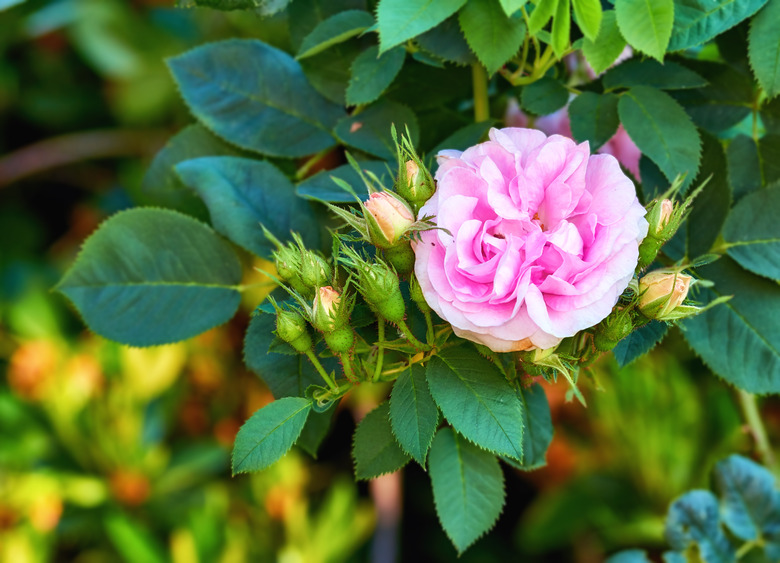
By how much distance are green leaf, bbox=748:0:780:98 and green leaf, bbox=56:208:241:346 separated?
0.38 m

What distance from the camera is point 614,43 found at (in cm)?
44

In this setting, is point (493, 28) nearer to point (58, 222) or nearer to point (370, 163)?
point (370, 163)

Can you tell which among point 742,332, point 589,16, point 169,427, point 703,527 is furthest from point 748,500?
point 169,427

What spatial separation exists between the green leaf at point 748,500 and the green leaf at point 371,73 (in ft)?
1.59

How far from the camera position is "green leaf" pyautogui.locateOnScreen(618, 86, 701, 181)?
1.44ft

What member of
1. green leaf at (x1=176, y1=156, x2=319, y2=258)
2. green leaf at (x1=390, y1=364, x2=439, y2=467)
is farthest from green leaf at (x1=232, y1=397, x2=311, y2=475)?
green leaf at (x1=176, y1=156, x2=319, y2=258)

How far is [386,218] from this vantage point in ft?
1.18

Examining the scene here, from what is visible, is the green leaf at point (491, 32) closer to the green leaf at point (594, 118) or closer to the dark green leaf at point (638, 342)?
the green leaf at point (594, 118)

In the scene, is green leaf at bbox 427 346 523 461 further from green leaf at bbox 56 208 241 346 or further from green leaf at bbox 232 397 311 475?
green leaf at bbox 56 208 241 346

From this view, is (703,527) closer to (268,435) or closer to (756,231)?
(756,231)

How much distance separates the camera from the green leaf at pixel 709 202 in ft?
1.62

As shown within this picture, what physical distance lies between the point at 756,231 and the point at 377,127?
282 millimetres

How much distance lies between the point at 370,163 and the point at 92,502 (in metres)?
0.92

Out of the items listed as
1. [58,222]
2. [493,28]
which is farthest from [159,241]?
[58,222]
